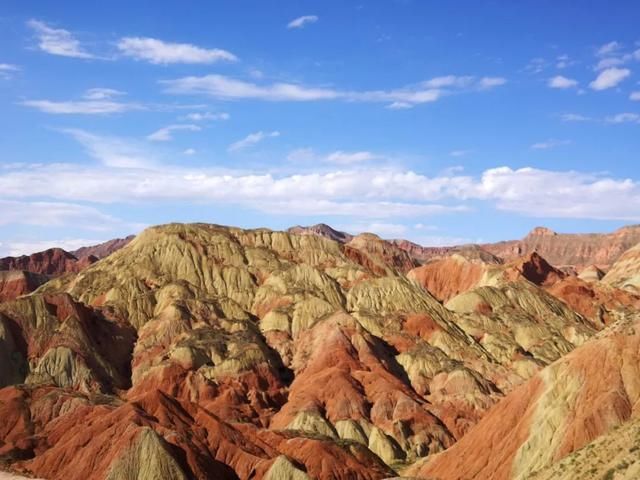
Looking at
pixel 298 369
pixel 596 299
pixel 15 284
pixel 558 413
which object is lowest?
pixel 298 369

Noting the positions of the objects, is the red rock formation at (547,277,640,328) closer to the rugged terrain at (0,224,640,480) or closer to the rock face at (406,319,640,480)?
the rugged terrain at (0,224,640,480)

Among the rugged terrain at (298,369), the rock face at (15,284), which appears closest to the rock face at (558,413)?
the rugged terrain at (298,369)

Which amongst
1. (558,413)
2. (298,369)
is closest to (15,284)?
(298,369)

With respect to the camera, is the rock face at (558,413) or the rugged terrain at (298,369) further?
the rugged terrain at (298,369)

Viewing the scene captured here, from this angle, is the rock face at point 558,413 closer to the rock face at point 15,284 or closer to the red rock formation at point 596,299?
the red rock formation at point 596,299

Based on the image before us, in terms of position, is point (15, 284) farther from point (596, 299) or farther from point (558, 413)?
point (558, 413)

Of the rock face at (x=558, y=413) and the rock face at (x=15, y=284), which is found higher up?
the rock face at (x=15, y=284)

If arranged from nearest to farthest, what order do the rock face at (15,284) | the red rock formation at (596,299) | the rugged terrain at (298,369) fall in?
the rugged terrain at (298,369)
the red rock formation at (596,299)
the rock face at (15,284)

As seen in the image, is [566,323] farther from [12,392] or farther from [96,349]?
[12,392]
